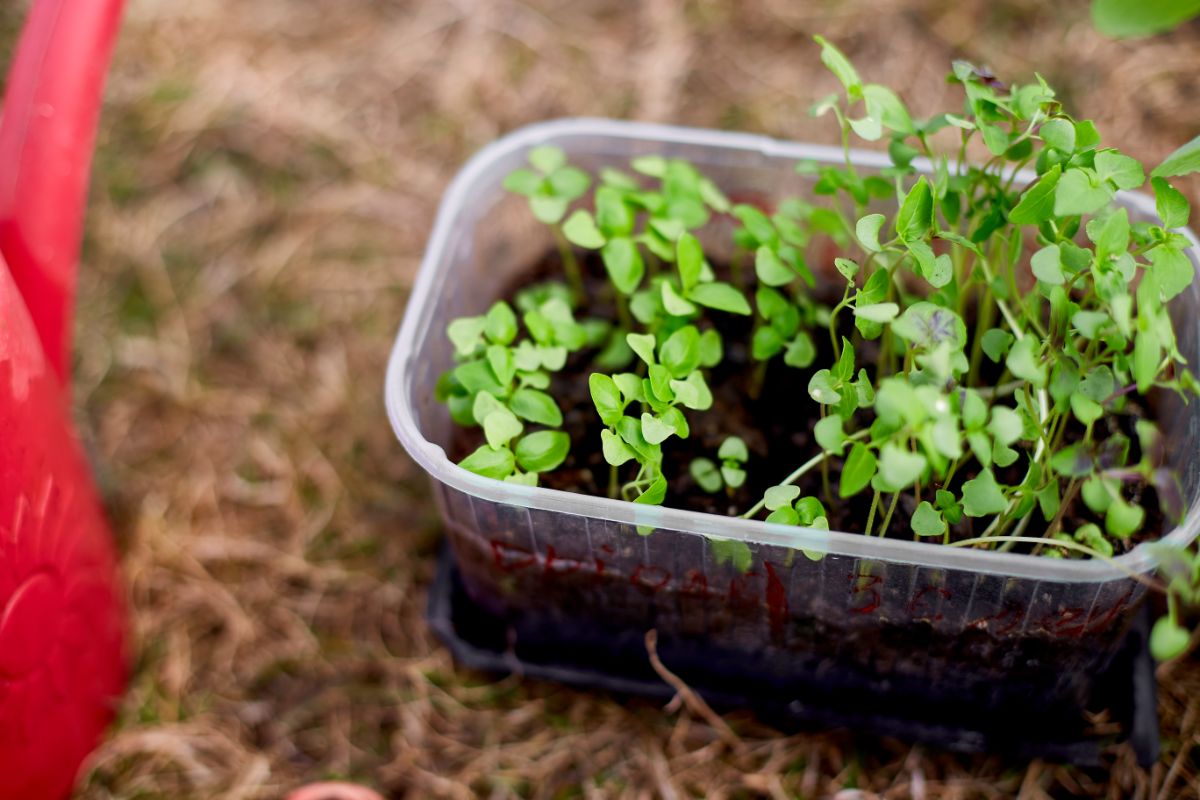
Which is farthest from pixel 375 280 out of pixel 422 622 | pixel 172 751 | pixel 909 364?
pixel 909 364

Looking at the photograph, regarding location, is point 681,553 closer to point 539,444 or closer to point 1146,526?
point 539,444

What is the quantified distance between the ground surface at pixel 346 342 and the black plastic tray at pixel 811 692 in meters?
0.03

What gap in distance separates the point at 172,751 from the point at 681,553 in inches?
21.8

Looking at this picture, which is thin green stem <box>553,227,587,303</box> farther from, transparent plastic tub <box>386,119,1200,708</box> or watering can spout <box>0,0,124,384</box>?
watering can spout <box>0,0,124,384</box>

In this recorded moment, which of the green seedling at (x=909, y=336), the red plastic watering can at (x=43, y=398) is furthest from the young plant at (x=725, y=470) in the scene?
the red plastic watering can at (x=43, y=398)

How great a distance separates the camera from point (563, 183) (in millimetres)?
916

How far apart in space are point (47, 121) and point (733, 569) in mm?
611

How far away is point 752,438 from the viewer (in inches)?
37.0

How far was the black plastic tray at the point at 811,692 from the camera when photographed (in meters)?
0.92

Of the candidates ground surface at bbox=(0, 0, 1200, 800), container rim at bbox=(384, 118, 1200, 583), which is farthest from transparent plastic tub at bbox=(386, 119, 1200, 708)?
ground surface at bbox=(0, 0, 1200, 800)

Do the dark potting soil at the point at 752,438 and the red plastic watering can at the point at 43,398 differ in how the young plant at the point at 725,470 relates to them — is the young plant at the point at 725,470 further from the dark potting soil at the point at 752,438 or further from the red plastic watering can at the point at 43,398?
the red plastic watering can at the point at 43,398

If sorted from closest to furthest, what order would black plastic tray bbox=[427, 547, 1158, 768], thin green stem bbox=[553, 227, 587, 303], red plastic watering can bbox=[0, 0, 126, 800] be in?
red plastic watering can bbox=[0, 0, 126, 800] → black plastic tray bbox=[427, 547, 1158, 768] → thin green stem bbox=[553, 227, 587, 303]

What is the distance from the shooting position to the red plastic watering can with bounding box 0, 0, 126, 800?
0.79m

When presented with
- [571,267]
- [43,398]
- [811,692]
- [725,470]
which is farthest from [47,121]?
[811,692]
